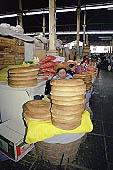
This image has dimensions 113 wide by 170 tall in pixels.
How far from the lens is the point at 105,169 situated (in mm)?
2283

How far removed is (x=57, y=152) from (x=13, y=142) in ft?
2.58

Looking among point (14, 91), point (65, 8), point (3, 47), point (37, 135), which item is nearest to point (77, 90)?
point (37, 135)

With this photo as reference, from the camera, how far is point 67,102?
1785 mm

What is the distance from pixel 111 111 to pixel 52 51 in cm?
309

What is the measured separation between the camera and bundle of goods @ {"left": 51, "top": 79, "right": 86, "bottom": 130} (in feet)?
5.81

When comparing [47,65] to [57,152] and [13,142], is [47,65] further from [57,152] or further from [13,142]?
[57,152]

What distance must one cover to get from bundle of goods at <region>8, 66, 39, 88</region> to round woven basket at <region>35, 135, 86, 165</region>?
3.72ft

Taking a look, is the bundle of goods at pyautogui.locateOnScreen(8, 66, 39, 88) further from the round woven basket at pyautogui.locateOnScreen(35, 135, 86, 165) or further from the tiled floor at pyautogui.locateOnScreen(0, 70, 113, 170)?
the tiled floor at pyautogui.locateOnScreen(0, 70, 113, 170)

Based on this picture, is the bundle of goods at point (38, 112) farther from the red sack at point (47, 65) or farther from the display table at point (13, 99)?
the red sack at point (47, 65)

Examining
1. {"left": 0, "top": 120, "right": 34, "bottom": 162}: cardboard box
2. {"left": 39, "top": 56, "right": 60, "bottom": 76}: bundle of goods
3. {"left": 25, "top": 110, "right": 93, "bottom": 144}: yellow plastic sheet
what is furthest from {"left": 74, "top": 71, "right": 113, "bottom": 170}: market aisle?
{"left": 39, "top": 56, "right": 60, "bottom": 76}: bundle of goods

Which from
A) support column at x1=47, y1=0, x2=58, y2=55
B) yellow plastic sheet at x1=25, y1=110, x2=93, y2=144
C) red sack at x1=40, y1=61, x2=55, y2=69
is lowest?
yellow plastic sheet at x1=25, y1=110, x2=93, y2=144

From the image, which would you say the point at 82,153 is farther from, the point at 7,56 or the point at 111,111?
the point at 7,56

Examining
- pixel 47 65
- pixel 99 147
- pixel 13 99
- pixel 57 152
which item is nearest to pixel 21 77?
pixel 13 99

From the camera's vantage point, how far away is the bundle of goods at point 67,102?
1771 mm
